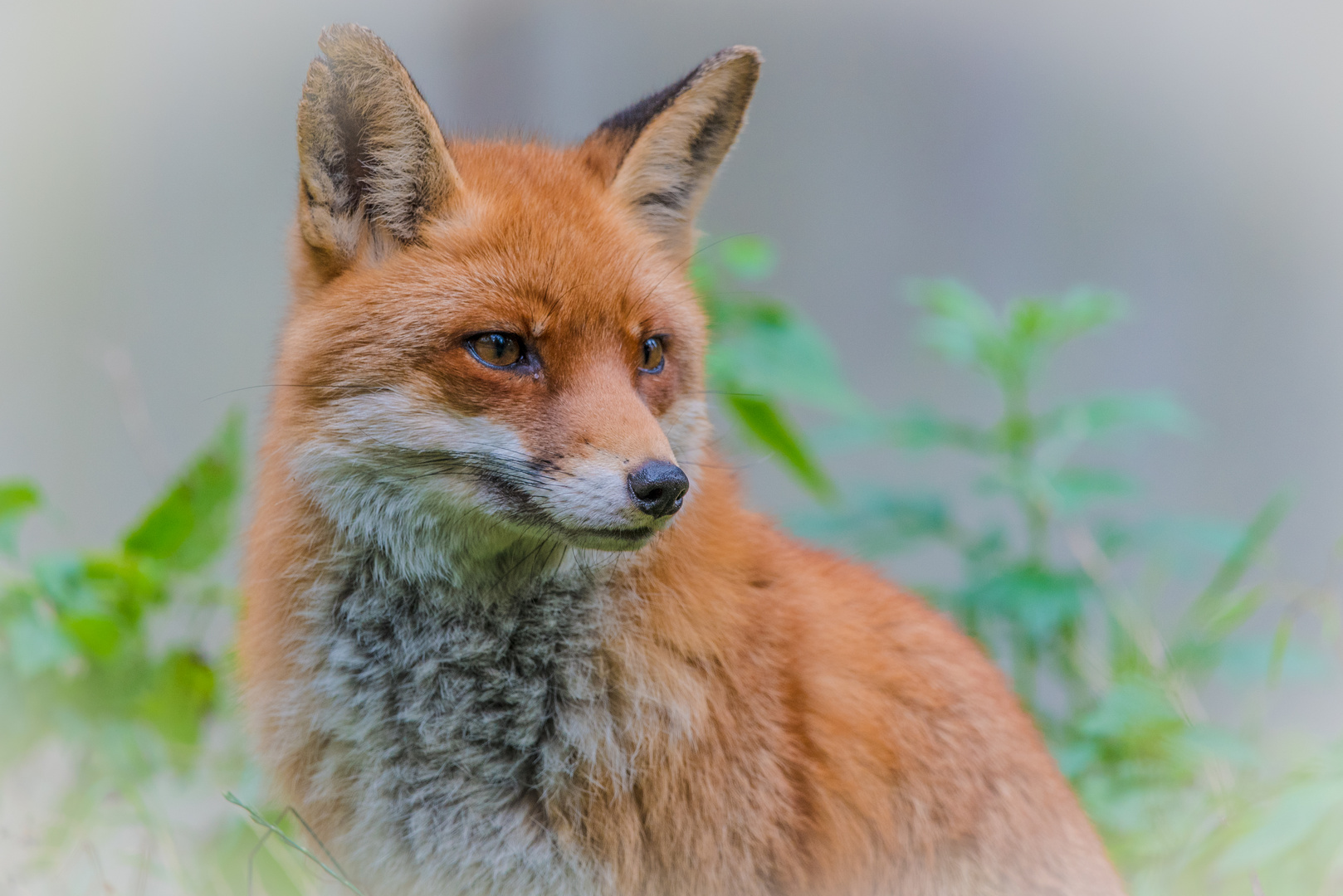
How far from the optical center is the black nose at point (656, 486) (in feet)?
6.86

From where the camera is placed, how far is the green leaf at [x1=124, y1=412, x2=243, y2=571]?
154 inches

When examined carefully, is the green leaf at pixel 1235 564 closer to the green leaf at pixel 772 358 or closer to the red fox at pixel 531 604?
the green leaf at pixel 772 358

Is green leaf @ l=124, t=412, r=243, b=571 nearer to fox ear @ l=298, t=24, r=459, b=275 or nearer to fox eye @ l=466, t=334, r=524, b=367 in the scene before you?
fox ear @ l=298, t=24, r=459, b=275

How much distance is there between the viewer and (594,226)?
2.61 m

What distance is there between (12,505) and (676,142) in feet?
8.19

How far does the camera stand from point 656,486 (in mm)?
2092

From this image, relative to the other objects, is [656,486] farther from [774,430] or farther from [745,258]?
[745,258]

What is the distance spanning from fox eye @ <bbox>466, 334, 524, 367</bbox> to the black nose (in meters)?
0.44

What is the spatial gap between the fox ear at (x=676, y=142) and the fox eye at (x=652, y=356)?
45 centimetres

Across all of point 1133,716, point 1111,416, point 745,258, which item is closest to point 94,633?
point 745,258

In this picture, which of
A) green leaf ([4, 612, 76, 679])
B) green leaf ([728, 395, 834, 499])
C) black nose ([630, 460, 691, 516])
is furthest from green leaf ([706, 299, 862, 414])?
green leaf ([4, 612, 76, 679])

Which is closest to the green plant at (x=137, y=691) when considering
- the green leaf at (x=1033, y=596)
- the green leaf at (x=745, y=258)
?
the green leaf at (x=745, y=258)

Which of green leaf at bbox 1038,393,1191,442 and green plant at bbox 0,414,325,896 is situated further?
green leaf at bbox 1038,393,1191,442

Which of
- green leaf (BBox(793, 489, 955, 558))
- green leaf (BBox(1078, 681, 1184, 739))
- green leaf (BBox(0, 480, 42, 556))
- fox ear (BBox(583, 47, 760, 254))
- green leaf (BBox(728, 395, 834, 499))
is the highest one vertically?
fox ear (BBox(583, 47, 760, 254))
